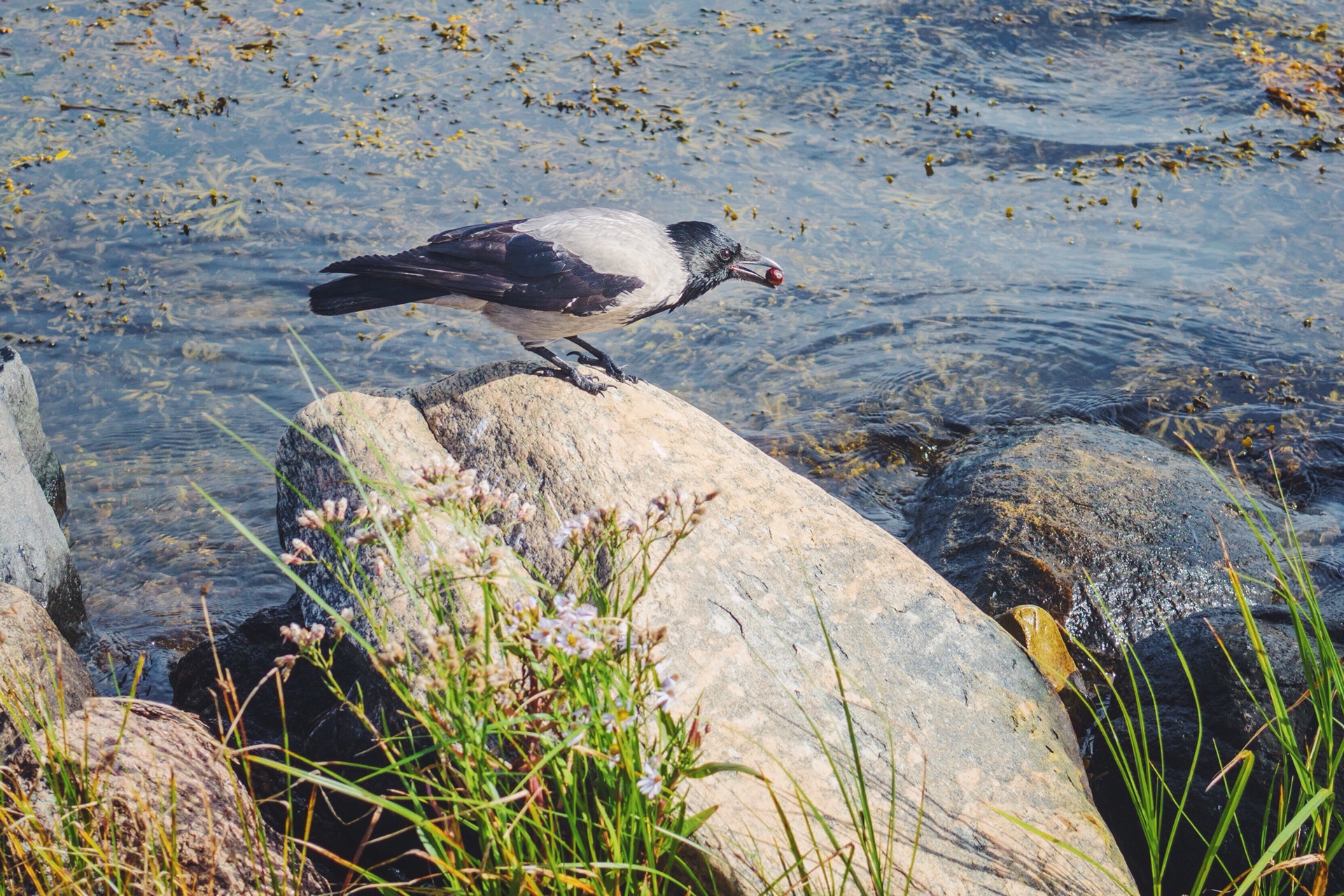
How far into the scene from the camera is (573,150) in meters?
8.76

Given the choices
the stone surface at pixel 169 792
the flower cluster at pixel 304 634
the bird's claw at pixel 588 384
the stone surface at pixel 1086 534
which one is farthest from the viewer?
the stone surface at pixel 1086 534

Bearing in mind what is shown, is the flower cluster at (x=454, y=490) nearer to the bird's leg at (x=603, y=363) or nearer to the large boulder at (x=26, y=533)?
the bird's leg at (x=603, y=363)

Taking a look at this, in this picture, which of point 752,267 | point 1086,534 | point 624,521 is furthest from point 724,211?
point 624,521

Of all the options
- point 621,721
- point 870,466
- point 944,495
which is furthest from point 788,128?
point 621,721

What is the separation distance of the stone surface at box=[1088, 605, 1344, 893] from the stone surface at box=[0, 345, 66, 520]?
4709 mm

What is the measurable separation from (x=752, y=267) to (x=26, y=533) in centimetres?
328

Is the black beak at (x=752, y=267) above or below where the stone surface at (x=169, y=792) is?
above

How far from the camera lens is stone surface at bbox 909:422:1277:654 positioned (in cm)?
463

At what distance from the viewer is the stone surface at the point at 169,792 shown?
8.64 feet

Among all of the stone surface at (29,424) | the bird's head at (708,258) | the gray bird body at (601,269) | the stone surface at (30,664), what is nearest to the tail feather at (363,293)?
the gray bird body at (601,269)

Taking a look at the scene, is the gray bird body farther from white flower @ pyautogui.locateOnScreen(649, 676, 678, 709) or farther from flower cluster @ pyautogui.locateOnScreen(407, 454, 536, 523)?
white flower @ pyautogui.locateOnScreen(649, 676, 678, 709)

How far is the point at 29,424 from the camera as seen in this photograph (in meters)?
5.13

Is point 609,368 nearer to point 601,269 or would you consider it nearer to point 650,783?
point 601,269

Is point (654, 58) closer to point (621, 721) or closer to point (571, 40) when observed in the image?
point (571, 40)
